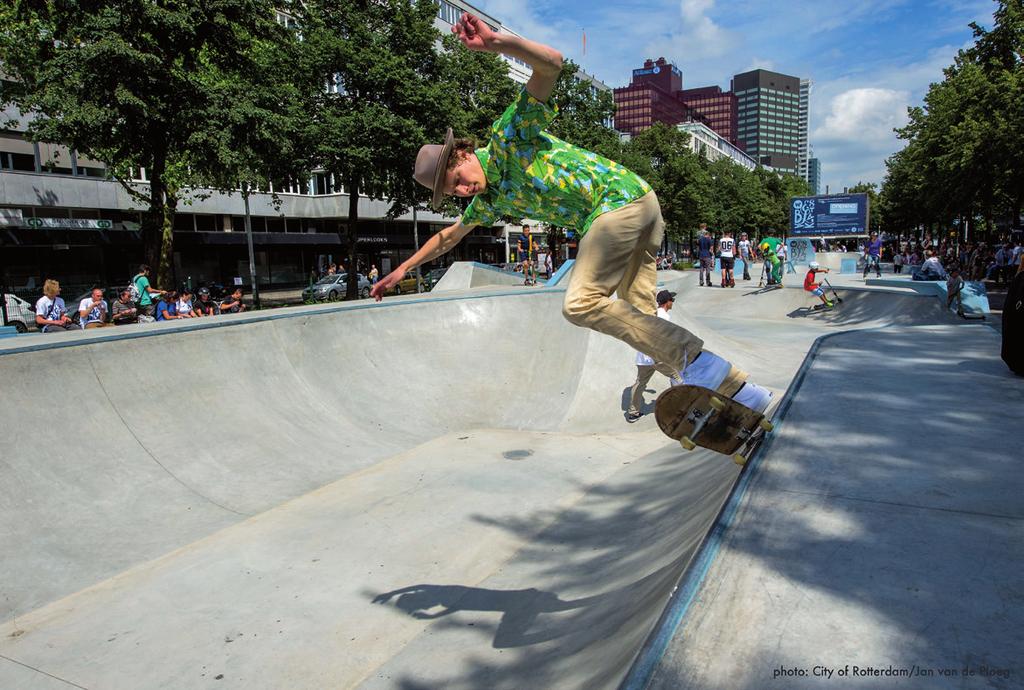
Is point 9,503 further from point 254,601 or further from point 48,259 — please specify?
point 48,259

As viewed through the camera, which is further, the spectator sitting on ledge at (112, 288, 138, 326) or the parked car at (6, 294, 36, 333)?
the parked car at (6, 294, 36, 333)

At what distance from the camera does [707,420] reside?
3021mm

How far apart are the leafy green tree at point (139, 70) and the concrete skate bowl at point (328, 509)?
463 inches

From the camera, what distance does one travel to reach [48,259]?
94.5 feet

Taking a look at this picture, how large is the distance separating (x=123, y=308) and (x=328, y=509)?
966 centimetres

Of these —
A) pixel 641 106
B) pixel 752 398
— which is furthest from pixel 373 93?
pixel 641 106

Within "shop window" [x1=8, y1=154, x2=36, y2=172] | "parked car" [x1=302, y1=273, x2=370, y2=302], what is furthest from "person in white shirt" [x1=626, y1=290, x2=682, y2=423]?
"shop window" [x1=8, y1=154, x2=36, y2=172]

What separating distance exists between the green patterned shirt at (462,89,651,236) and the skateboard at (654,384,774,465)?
38.2 inches

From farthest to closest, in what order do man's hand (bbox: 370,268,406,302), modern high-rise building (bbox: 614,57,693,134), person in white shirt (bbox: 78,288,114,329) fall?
modern high-rise building (bbox: 614,57,693,134)
person in white shirt (bbox: 78,288,114,329)
man's hand (bbox: 370,268,406,302)

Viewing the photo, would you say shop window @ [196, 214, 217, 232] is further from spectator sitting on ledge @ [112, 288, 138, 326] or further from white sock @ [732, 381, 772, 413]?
white sock @ [732, 381, 772, 413]

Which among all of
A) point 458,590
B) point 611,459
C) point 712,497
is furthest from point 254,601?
point 611,459

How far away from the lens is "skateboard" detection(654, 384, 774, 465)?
9.74ft

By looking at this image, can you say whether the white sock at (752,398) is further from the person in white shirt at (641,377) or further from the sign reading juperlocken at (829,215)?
the sign reading juperlocken at (829,215)

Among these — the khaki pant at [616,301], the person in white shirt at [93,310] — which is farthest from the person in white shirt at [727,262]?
the khaki pant at [616,301]
